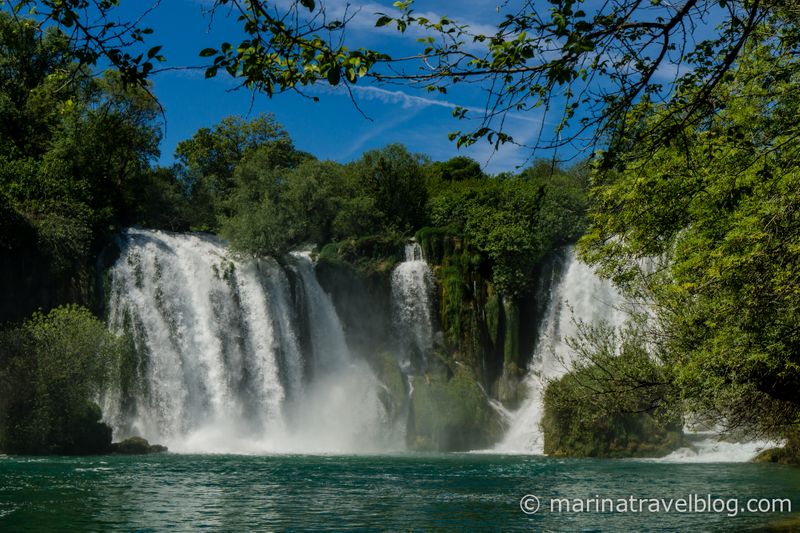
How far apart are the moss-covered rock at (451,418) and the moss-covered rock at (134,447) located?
538 inches

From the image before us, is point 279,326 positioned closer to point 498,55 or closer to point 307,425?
point 307,425

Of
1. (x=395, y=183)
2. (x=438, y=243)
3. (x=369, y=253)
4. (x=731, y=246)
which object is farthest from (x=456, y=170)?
(x=731, y=246)

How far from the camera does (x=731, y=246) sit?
10789 mm

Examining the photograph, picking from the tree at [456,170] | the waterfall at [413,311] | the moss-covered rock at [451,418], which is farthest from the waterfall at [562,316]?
the tree at [456,170]

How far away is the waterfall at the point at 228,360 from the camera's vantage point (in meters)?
36.0

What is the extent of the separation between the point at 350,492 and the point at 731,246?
12.5 meters

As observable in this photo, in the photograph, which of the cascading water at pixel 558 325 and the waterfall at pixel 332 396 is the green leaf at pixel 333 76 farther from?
the cascading water at pixel 558 325

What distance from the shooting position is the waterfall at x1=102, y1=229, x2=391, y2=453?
118ft

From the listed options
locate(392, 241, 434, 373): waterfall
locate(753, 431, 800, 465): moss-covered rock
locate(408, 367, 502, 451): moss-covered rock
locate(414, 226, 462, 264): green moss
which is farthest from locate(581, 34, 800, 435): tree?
locate(414, 226, 462, 264): green moss

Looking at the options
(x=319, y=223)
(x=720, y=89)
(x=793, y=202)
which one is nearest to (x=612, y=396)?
(x=720, y=89)

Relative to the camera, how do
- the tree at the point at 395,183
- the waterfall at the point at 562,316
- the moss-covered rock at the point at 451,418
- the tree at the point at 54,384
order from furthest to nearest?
the tree at the point at 395,183, the waterfall at the point at 562,316, the moss-covered rock at the point at 451,418, the tree at the point at 54,384

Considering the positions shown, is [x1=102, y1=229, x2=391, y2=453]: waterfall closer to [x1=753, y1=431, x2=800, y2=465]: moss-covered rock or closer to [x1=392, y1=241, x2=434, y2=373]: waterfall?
[x1=392, y1=241, x2=434, y2=373]: waterfall

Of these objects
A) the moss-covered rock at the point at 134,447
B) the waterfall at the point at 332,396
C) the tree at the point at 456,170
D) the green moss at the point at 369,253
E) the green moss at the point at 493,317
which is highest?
the tree at the point at 456,170

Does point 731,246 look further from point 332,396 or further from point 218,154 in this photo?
point 218,154
